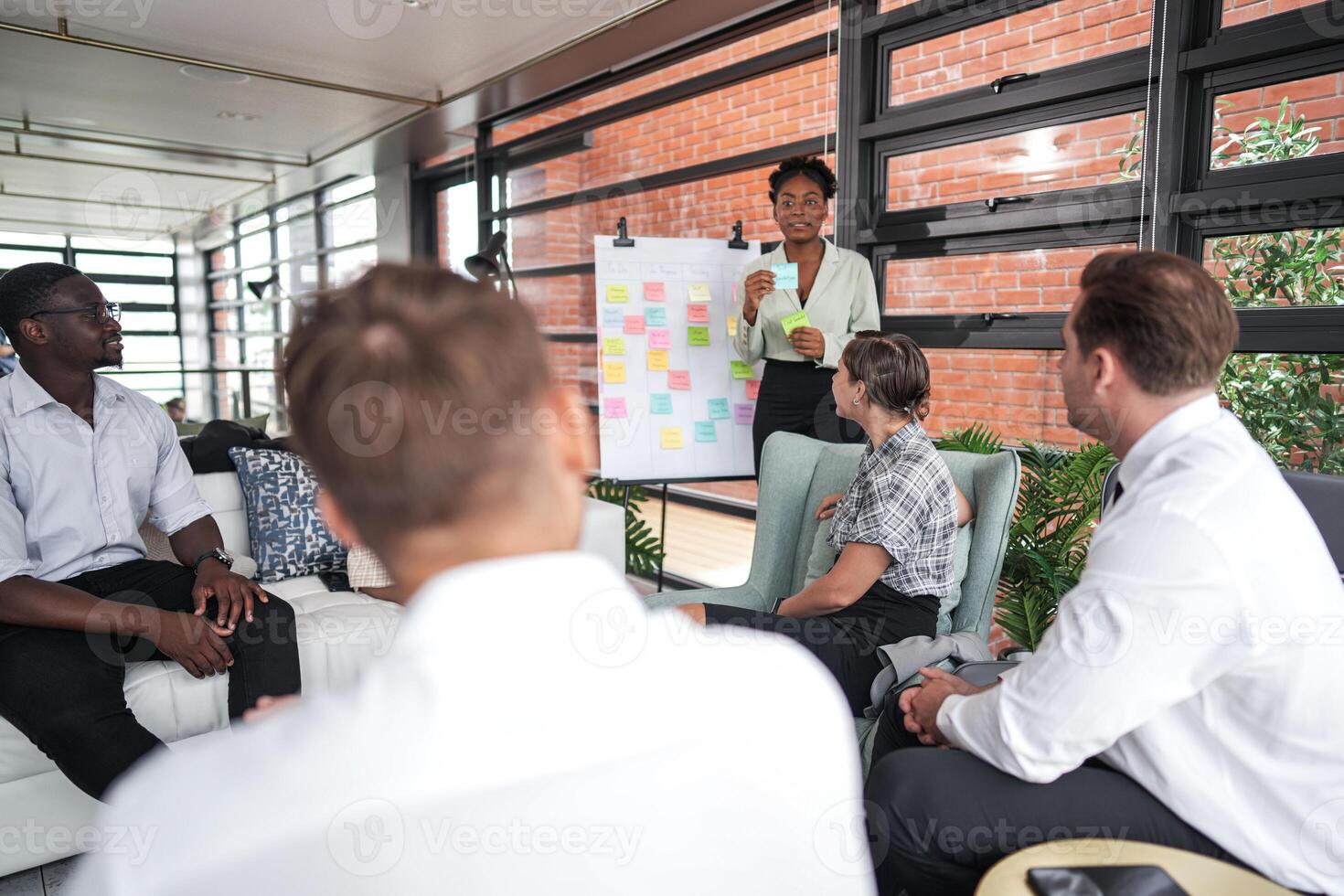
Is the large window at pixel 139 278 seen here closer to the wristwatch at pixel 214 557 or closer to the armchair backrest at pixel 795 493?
the wristwatch at pixel 214 557

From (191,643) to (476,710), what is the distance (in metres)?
1.81

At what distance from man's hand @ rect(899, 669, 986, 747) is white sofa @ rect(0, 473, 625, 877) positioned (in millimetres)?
921

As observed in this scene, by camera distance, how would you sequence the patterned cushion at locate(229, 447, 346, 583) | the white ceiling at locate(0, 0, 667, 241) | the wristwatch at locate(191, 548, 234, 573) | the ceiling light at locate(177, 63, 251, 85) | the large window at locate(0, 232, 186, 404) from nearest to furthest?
the wristwatch at locate(191, 548, 234, 573), the patterned cushion at locate(229, 447, 346, 583), the white ceiling at locate(0, 0, 667, 241), the ceiling light at locate(177, 63, 251, 85), the large window at locate(0, 232, 186, 404)

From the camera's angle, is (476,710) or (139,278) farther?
(139,278)

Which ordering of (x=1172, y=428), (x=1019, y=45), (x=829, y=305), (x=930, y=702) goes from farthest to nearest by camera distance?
1. (x=829, y=305)
2. (x=1019, y=45)
3. (x=930, y=702)
4. (x=1172, y=428)

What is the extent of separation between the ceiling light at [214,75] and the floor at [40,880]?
416 cm

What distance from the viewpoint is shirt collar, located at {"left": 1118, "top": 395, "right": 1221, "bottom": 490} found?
3.74 ft

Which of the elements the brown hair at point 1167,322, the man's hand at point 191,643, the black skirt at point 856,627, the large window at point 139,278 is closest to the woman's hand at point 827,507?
the black skirt at point 856,627

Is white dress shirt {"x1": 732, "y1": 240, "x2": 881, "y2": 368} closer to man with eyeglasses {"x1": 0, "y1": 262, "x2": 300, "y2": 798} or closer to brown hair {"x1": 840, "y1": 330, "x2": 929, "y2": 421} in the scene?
brown hair {"x1": 840, "y1": 330, "x2": 929, "y2": 421}

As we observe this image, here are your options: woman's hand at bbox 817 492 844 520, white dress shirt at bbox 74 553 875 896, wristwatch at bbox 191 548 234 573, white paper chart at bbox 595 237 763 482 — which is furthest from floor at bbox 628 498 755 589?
white dress shirt at bbox 74 553 875 896

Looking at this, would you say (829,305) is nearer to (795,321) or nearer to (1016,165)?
(795,321)

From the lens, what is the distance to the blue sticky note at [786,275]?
2947mm

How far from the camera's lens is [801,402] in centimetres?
304

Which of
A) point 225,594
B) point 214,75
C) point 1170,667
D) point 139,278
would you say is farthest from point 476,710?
point 139,278
